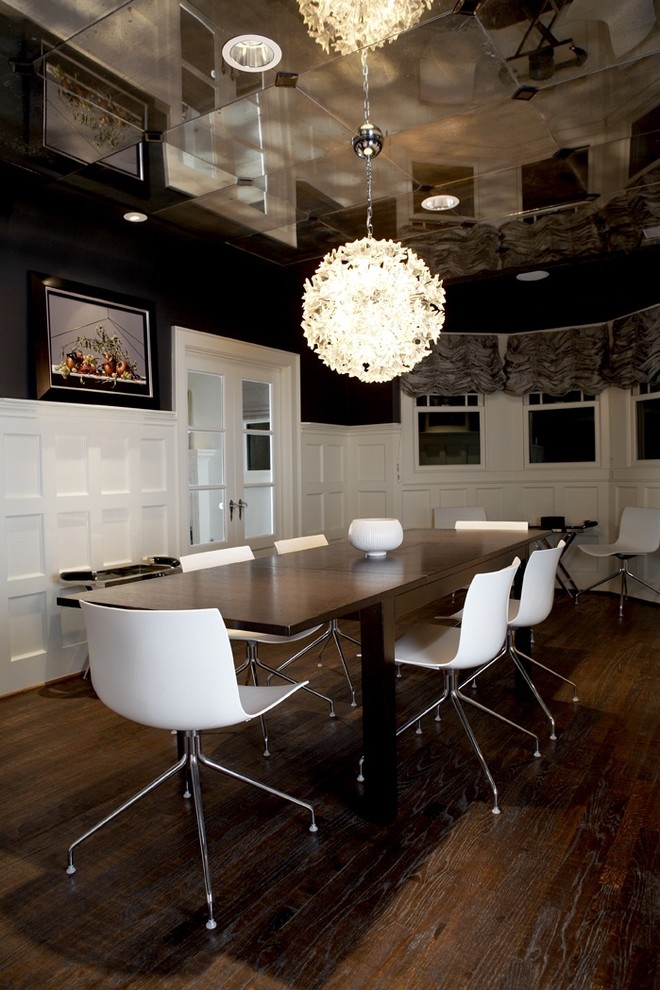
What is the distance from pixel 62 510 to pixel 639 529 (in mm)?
4709

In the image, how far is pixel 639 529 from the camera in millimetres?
5820

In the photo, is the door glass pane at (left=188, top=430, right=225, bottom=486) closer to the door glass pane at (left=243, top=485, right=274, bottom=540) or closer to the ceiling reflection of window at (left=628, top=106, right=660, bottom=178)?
the door glass pane at (left=243, top=485, right=274, bottom=540)

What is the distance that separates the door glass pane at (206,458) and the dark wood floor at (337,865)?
216cm

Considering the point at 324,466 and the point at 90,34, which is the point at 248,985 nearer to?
the point at 90,34

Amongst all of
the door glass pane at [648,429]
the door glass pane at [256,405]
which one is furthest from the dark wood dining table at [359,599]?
the door glass pane at [648,429]

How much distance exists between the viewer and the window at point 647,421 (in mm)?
5883

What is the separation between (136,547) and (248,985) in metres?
3.20

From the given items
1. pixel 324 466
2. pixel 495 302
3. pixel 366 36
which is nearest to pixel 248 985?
pixel 366 36

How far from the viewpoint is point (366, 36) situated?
246 cm

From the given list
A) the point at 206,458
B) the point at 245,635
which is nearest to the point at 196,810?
the point at 245,635

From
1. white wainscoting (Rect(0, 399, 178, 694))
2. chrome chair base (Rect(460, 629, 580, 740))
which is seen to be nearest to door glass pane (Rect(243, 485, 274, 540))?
white wainscoting (Rect(0, 399, 178, 694))

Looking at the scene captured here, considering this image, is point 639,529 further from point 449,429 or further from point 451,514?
point 449,429

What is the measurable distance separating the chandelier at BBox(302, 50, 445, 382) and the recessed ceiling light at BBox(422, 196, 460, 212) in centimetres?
102

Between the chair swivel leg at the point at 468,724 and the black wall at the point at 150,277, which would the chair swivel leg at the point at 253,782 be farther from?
the black wall at the point at 150,277
